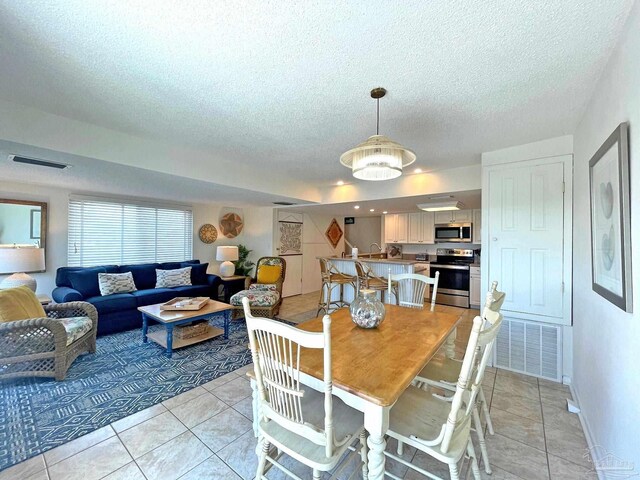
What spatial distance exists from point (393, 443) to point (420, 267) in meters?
3.86

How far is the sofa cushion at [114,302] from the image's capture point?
373 centimetres

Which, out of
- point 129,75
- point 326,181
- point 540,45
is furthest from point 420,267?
point 129,75

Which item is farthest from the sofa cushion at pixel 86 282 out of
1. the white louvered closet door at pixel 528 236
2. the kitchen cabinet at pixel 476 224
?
the kitchen cabinet at pixel 476 224

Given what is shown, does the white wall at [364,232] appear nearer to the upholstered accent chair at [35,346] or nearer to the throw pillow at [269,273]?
the throw pillow at [269,273]

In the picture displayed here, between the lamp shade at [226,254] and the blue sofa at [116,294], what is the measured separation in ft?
2.71

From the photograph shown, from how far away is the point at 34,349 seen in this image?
2484mm

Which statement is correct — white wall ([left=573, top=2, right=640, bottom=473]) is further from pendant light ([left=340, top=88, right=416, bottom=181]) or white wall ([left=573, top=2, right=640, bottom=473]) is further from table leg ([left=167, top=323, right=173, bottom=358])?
table leg ([left=167, top=323, right=173, bottom=358])

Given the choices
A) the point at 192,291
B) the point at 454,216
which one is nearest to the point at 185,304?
the point at 192,291

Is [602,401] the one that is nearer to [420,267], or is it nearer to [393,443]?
[393,443]

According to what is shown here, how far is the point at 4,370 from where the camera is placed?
8.16ft

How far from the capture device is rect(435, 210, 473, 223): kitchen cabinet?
5500 mm

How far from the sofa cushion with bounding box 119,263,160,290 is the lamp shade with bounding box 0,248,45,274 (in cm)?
124

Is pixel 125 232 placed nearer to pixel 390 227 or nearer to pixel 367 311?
pixel 367 311

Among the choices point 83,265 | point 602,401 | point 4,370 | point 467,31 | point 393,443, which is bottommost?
point 393,443
